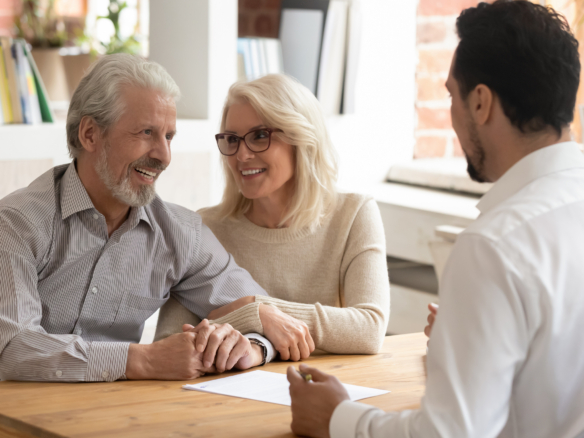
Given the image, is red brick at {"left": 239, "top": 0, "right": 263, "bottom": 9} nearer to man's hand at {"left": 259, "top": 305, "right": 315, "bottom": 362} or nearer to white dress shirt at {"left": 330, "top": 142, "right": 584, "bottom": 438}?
man's hand at {"left": 259, "top": 305, "right": 315, "bottom": 362}

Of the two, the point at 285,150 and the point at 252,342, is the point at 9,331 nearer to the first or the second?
the point at 252,342

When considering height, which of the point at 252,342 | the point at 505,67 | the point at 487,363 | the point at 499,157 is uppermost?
the point at 505,67

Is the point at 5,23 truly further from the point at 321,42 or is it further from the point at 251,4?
the point at 321,42

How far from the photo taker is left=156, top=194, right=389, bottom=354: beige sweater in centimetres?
207

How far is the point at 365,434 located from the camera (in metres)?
1.10

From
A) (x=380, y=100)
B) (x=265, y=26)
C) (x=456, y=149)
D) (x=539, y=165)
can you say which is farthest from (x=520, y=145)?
(x=456, y=149)

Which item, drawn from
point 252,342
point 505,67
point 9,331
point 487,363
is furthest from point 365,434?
point 9,331

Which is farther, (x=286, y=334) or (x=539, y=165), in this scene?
(x=286, y=334)

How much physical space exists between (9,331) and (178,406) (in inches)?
18.4

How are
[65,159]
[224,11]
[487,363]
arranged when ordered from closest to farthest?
1. [487,363]
2. [65,159]
3. [224,11]

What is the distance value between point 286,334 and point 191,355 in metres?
0.26

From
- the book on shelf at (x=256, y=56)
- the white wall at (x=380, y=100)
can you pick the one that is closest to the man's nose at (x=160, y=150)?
the book on shelf at (x=256, y=56)

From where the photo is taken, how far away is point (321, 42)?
349 centimetres

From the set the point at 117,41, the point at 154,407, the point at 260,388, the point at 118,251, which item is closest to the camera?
the point at 154,407
